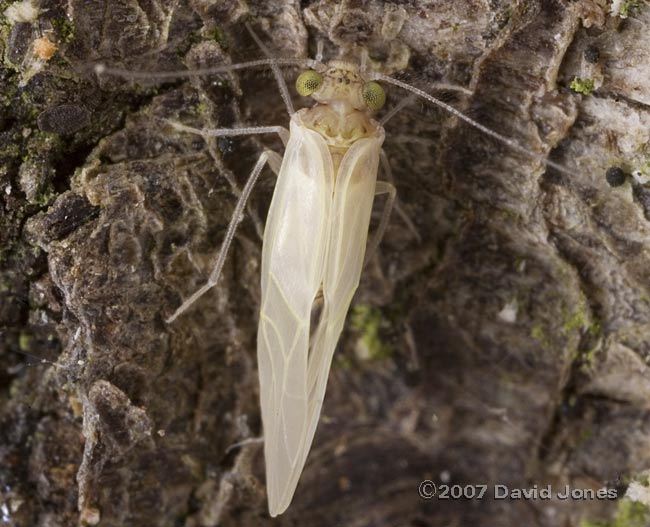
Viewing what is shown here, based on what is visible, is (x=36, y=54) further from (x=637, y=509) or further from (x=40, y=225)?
(x=637, y=509)

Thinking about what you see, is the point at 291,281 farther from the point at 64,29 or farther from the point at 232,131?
the point at 64,29

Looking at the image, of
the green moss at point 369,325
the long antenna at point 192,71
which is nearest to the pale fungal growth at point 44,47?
the long antenna at point 192,71

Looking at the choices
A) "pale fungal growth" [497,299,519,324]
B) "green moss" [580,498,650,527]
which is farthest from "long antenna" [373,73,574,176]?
"green moss" [580,498,650,527]

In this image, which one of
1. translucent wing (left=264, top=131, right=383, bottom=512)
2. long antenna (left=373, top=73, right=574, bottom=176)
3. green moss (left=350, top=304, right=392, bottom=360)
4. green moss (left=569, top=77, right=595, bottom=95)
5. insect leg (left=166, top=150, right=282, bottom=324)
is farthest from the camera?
green moss (left=350, top=304, right=392, bottom=360)

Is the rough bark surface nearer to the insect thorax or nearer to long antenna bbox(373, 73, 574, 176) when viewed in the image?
long antenna bbox(373, 73, 574, 176)

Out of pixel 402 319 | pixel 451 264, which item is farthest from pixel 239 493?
pixel 451 264

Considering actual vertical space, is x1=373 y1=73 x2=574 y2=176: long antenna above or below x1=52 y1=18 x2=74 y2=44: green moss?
below
